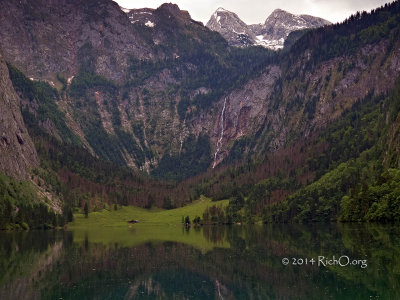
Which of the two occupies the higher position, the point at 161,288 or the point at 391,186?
the point at 391,186

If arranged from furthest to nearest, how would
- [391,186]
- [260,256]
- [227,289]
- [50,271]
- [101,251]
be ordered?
[391,186] < [101,251] < [260,256] < [50,271] < [227,289]

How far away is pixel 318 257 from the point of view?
3108 inches

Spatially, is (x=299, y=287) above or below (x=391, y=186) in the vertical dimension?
below

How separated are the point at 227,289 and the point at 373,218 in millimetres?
90782

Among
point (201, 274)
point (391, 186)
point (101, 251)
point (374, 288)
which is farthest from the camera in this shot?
point (391, 186)

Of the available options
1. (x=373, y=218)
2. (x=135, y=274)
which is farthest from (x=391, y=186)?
(x=135, y=274)

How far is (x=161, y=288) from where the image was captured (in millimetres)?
64188

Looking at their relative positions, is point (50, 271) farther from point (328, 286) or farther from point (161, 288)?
point (328, 286)

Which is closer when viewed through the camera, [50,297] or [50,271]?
[50,297]

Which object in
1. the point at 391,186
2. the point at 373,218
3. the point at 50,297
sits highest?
the point at 391,186

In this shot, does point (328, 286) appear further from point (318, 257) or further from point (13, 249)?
point (13, 249)

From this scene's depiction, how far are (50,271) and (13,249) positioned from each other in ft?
135

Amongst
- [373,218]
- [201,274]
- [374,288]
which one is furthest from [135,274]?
[373,218]

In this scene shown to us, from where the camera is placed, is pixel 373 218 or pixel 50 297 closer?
pixel 50 297
